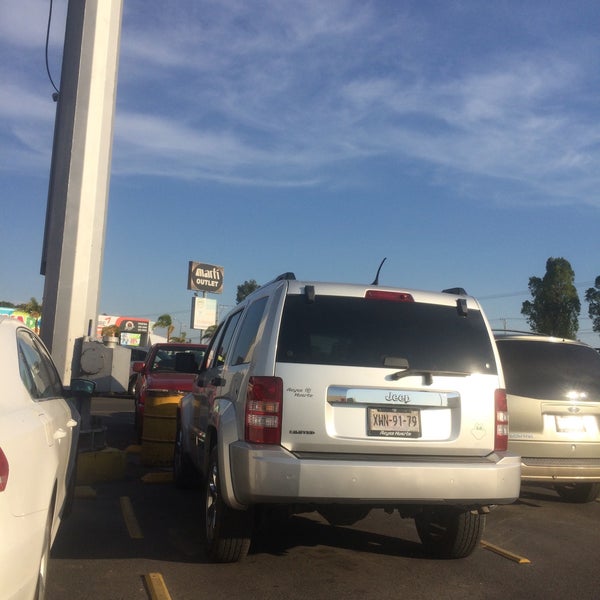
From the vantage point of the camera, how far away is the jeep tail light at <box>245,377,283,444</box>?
15.5 feet

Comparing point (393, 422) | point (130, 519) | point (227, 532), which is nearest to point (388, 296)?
point (393, 422)

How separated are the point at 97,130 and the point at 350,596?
661 cm

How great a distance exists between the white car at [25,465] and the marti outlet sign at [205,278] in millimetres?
38702

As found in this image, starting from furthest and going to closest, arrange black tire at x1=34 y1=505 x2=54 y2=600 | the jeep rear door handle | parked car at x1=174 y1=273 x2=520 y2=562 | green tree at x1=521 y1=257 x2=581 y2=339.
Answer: green tree at x1=521 y1=257 x2=581 y2=339 → parked car at x1=174 y1=273 x2=520 y2=562 → the jeep rear door handle → black tire at x1=34 y1=505 x2=54 y2=600

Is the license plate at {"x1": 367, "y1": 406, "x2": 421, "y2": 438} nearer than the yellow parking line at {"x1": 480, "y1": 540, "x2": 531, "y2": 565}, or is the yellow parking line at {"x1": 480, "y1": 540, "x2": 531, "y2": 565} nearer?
the license plate at {"x1": 367, "y1": 406, "x2": 421, "y2": 438}

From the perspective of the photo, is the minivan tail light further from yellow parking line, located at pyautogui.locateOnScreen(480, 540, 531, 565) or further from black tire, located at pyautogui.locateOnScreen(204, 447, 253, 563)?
yellow parking line, located at pyautogui.locateOnScreen(480, 540, 531, 565)

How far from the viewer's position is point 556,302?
179 feet

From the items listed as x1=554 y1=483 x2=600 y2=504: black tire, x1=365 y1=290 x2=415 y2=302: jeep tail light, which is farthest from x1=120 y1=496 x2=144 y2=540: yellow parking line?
x1=554 y1=483 x2=600 y2=504: black tire

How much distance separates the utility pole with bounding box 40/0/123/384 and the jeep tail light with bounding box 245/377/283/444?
452cm

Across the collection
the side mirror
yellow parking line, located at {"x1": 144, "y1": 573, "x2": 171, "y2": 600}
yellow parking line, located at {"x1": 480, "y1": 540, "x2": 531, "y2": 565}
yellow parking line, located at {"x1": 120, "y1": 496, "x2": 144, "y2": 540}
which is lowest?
yellow parking line, located at {"x1": 144, "y1": 573, "x2": 171, "y2": 600}

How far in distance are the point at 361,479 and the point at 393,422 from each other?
436mm

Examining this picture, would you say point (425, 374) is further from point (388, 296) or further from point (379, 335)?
point (388, 296)

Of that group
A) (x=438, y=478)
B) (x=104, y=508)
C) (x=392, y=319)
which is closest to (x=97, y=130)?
(x=104, y=508)

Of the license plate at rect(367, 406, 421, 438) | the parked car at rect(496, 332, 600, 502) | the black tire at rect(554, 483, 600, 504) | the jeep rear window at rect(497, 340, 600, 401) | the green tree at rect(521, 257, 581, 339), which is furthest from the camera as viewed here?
the green tree at rect(521, 257, 581, 339)
